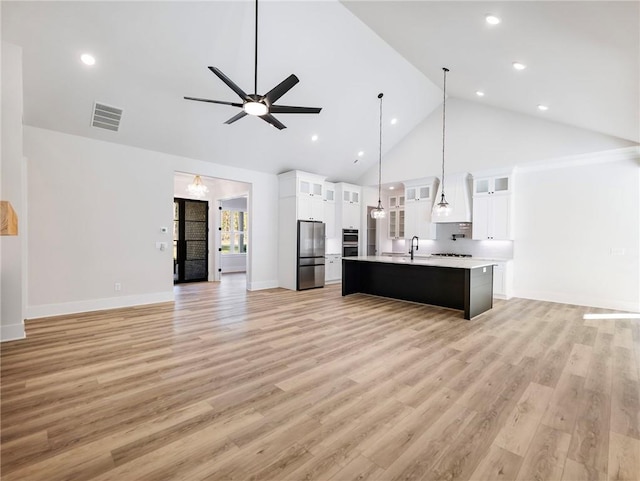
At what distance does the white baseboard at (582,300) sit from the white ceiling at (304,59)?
3.08 m

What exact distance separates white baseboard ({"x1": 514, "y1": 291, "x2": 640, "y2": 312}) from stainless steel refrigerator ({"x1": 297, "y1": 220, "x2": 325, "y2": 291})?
4750mm

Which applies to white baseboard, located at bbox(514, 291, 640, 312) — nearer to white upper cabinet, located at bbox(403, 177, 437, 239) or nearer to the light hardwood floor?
the light hardwood floor

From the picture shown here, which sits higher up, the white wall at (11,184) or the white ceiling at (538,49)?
the white ceiling at (538,49)

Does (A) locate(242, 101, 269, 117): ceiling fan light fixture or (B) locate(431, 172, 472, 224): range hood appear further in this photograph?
(B) locate(431, 172, 472, 224): range hood

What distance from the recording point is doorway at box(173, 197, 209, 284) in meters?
8.75

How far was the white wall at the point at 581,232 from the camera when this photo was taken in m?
5.55

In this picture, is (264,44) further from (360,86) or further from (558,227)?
(558,227)

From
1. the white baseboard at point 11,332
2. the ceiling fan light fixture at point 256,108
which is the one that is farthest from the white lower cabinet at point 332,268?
the white baseboard at point 11,332

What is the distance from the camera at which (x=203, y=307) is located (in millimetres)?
5672

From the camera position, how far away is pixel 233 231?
11898 millimetres

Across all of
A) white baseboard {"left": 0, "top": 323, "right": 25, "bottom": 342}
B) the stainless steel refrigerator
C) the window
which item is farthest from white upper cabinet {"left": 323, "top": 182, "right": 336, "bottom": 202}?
white baseboard {"left": 0, "top": 323, "right": 25, "bottom": 342}

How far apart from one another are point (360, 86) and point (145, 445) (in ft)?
21.0

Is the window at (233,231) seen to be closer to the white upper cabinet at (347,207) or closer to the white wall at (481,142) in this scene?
the white upper cabinet at (347,207)

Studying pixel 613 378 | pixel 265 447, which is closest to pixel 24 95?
pixel 265 447
